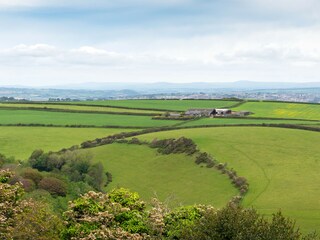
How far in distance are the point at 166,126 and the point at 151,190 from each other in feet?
126

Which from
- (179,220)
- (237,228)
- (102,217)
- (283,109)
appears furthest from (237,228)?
(283,109)

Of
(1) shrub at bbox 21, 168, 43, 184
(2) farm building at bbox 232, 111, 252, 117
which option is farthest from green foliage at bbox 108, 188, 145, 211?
(2) farm building at bbox 232, 111, 252, 117

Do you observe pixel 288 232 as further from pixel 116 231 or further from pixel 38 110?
pixel 38 110

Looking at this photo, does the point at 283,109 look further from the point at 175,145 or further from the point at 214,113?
the point at 175,145

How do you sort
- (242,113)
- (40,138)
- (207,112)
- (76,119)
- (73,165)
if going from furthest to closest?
(207,112) → (242,113) → (76,119) → (40,138) → (73,165)

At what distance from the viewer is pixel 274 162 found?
2498 inches

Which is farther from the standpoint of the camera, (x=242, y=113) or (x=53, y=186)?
(x=242, y=113)

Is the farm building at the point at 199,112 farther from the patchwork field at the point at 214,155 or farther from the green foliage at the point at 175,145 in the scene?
the green foliage at the point at 175,145

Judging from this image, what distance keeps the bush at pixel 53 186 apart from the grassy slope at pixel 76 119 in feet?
154

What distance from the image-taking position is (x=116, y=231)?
2609 centimetres

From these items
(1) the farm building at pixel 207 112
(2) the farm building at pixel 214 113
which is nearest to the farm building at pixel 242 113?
(2) the farm building at pixel 214 113

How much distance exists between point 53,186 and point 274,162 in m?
29.6

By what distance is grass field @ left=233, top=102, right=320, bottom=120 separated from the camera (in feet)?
382

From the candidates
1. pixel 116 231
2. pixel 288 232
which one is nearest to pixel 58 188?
pixel 116 231
